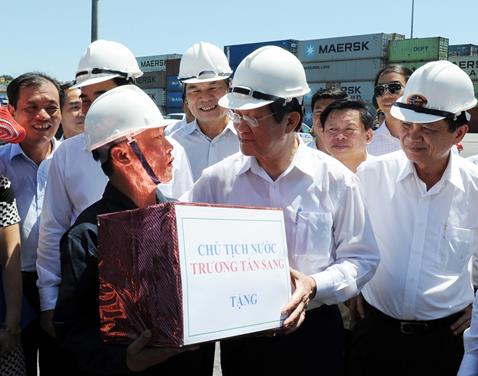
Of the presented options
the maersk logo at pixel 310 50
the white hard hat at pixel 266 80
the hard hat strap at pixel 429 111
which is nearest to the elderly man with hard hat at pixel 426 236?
the hard hat strap at pixel 429 111

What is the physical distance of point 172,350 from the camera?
1.64 metres

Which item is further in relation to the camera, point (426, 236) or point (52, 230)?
point (52, 230)

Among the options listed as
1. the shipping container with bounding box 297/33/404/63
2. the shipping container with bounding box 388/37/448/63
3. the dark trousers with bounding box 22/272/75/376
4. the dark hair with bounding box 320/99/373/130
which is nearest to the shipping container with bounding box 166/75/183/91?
the shipping container with bounding box 297/33/404/63

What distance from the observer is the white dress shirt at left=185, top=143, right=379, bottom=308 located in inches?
91.0

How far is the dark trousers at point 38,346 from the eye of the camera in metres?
2.90

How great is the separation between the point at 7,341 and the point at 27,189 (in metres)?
0.93

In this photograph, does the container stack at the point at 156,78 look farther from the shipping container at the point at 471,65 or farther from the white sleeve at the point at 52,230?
the white sleeve at the point at 52,230

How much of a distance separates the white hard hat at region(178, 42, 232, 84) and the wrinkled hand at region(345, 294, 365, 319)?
172cm

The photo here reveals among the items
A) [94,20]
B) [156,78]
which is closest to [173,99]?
[156,78]

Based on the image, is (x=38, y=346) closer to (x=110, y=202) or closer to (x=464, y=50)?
(x=110, y=202)

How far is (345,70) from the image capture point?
39.3 m

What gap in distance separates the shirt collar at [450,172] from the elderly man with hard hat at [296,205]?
456 millimetres

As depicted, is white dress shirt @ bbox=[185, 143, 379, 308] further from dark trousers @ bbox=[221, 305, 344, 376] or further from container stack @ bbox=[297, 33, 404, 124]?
container stack @ bbox=[297, 33, 404, 124]

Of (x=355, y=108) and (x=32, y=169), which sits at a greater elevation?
(x=355, y=108)
